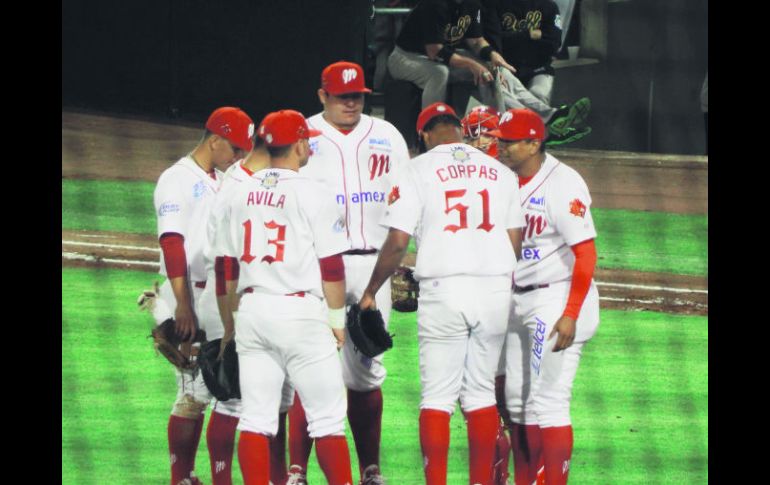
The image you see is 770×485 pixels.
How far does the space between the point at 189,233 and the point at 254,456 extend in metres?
1.14

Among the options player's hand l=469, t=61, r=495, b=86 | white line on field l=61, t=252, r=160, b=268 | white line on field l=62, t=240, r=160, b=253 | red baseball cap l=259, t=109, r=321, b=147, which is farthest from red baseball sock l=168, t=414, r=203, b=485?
white line on field l=62, t=240, r=160, b=253

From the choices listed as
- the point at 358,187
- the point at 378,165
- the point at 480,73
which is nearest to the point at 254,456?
the point at 358,187

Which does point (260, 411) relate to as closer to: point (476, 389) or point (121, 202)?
point (476, 389)

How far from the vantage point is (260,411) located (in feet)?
18.0

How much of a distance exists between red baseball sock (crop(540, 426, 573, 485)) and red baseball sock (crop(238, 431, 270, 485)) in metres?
1.18

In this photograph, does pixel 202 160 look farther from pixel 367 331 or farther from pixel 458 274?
pixel 458 274

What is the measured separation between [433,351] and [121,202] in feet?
29.5

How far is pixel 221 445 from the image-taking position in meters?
5.90

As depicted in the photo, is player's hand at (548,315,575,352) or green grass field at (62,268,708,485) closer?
player's hand at (548,315,575,352)

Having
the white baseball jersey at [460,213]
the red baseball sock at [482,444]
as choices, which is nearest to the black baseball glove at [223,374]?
the white baseball jersey at [460,213]

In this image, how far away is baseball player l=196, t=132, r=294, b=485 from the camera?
18.7 ft

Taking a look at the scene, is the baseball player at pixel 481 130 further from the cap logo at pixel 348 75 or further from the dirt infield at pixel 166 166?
the dirt infield at pixel 166 166

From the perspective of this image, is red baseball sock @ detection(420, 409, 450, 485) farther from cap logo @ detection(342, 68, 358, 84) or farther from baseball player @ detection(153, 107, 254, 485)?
cap logo @ detection(342, 68, 358, 84)
